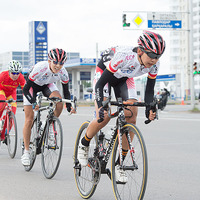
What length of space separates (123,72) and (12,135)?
447 centimetres

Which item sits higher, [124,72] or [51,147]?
[124,72]

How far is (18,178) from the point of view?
6707 millimetres

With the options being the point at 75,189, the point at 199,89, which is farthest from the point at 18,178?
the point at 199,89

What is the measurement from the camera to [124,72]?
5.06m

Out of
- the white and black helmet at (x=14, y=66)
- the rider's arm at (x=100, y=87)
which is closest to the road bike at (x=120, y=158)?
the rider's arm at (x=100, y=87)

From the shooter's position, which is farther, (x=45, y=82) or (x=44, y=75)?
(x=45, y=82)

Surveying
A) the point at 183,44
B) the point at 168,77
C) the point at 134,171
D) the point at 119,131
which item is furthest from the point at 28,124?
the point at 183,44

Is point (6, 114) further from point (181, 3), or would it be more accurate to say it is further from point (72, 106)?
point (181, 3)

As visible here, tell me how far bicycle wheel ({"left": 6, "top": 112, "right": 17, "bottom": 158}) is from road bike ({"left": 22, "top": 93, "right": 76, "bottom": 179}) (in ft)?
5.53

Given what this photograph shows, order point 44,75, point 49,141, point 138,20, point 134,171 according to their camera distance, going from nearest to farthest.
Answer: point 134,171
point 49,141
point 44,75
point 138,20

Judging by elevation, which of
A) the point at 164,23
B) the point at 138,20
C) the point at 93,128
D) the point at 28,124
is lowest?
the point at 28,124

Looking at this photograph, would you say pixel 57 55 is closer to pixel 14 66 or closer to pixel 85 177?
pixel 85 177

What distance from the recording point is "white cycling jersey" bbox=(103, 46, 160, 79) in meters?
4.88

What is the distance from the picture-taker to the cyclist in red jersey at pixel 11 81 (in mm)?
8875
